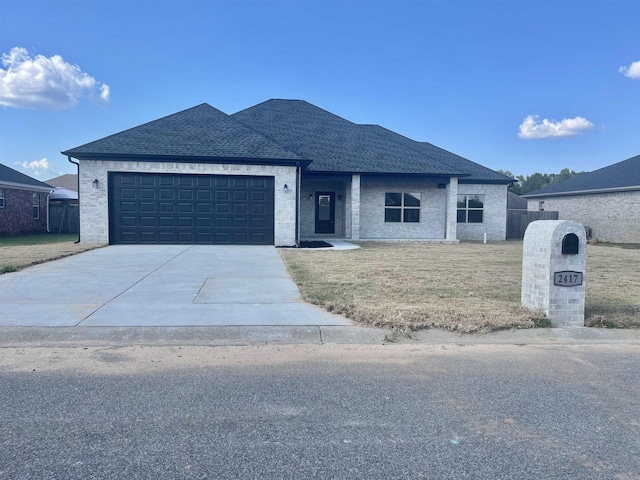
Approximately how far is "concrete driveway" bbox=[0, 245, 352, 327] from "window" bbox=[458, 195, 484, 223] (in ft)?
46.6

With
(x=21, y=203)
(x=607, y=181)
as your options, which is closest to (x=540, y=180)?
(x=607, y=181)

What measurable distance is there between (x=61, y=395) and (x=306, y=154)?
18.5 metres

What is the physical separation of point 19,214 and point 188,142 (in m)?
13.9

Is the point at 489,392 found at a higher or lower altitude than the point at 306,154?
lower

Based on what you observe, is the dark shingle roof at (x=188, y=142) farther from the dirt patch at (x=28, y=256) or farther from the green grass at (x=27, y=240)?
the green grass at (x=27, y=240)

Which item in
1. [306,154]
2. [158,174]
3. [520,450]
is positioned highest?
[306,154]

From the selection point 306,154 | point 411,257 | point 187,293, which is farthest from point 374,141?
point 187,293

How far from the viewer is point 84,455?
3072mm

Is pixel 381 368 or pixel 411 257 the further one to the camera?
pixel 411 257

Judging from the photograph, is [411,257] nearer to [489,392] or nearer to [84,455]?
[489,392]

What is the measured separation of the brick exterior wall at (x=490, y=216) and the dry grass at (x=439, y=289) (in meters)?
8.83

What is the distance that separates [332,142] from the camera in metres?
23.5

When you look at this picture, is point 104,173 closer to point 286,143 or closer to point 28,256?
point 28,256

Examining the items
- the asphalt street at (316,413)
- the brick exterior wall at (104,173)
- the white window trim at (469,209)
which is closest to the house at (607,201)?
the white window trim at (469,209)
